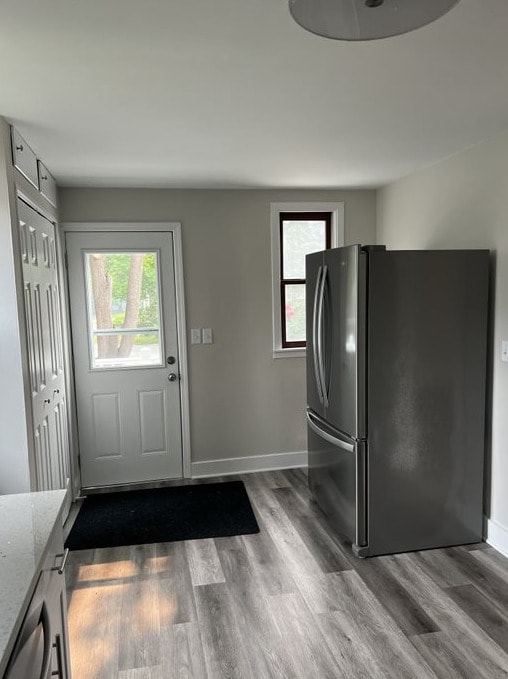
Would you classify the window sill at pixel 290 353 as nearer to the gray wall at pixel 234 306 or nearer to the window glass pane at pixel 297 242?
the gray wall at pixel 234 306

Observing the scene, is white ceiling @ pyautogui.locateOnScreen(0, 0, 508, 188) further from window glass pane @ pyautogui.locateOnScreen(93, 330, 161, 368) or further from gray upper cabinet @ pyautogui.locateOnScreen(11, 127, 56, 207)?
window glass pane @ pyautogui.locateOnScreen(93, 330, 161, 368)

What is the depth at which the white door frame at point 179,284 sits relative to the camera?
3.75 meters

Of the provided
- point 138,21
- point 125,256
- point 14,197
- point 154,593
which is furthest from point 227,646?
point 125,256

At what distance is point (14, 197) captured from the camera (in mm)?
2332

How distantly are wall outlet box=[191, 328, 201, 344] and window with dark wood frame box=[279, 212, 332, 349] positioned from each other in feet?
2.36

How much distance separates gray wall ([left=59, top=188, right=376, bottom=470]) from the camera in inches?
154

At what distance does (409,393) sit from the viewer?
279 centimetres

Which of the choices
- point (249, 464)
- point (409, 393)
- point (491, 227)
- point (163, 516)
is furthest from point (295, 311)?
point (163, 516)

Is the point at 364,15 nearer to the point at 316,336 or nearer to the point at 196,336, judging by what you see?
the point at 316,336

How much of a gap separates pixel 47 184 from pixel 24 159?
65cm

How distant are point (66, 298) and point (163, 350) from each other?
0.84 meters

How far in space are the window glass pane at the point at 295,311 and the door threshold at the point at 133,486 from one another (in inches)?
59.7

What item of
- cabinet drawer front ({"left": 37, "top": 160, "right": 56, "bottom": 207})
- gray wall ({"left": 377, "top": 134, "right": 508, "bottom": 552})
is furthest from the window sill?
cabinet drawer front ({"left": 37, "top": 160, "right": 56, "bottom": 207})

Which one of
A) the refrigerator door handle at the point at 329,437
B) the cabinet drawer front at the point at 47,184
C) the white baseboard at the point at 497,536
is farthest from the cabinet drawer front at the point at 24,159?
the white baseboard at the point at 497,536
